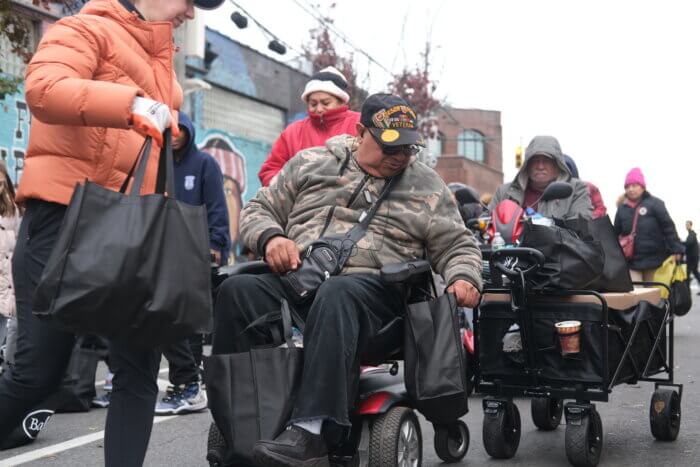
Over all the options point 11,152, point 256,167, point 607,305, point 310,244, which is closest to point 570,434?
point 607,305

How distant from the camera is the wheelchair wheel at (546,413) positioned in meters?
5.79

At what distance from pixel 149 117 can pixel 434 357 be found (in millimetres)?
1532

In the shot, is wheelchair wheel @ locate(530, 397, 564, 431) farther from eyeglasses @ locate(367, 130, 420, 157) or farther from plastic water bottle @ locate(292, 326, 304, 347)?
plastic water bottle @ locate(292, 326, 304, 347)

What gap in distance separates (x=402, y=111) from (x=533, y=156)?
223 centimetres

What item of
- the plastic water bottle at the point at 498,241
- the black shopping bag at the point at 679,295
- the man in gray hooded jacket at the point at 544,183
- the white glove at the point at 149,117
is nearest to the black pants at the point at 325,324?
the white glove at the point at 149,117

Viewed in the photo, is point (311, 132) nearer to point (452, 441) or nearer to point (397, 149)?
point (397, 149)

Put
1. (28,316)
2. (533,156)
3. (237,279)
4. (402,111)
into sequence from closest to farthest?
(28,316)
(237,279)
(402,111)
(533,156)

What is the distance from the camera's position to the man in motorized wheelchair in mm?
3646

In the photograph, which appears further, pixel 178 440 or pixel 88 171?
pixel 178 440

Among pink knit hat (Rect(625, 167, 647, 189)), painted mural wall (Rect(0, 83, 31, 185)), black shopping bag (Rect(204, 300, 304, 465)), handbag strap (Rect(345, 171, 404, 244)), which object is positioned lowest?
black shopping bag (Rect(204, 300, 304, 465))

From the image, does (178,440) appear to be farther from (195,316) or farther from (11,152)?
(11,152)

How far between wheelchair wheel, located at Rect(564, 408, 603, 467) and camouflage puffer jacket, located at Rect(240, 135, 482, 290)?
111 centimetres

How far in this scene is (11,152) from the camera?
1421 cm

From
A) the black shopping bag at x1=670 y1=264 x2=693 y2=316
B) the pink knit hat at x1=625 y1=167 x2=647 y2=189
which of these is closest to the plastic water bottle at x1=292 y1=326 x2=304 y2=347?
the pink knit hat at x1=625 y1=167 x2=647 y2=189
